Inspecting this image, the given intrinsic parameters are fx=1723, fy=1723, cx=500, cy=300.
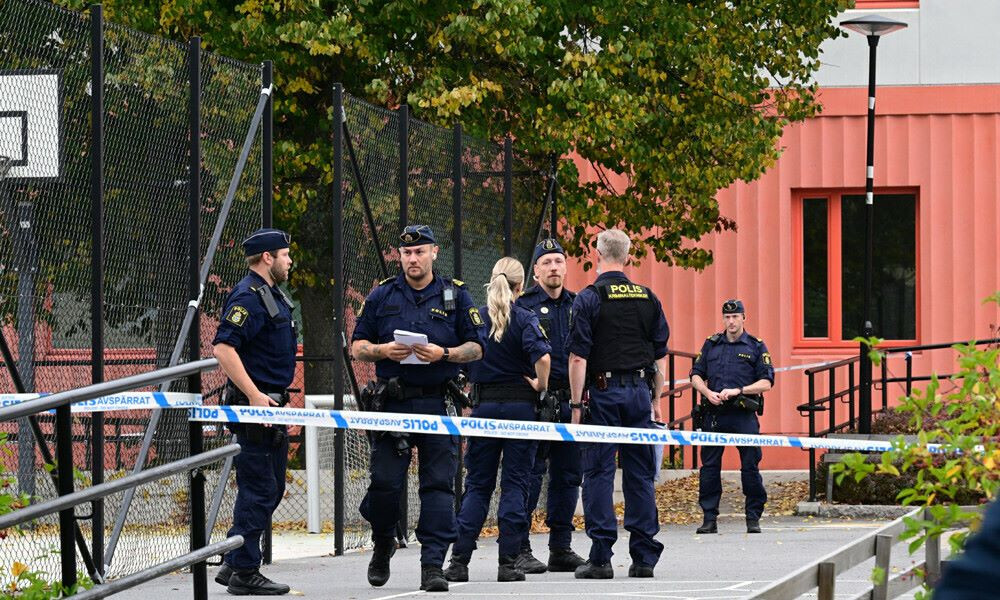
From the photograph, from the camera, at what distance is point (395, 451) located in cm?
928

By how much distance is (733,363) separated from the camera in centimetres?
1448

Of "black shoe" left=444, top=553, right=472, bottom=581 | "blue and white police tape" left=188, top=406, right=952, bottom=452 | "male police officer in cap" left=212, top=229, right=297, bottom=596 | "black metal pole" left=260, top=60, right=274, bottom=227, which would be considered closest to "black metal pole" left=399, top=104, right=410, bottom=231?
"black metal pole" left=260, top=60, right=274, bottom=227

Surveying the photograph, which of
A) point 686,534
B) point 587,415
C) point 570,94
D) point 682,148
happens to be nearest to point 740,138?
point 682,148

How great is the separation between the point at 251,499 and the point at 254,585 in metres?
0.46

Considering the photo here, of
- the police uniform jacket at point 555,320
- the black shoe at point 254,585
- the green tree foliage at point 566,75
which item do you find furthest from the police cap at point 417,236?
the green tree foliage at point 566,75

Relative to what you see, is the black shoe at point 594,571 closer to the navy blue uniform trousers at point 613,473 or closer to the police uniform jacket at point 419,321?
the navy blue uniform trousers at point 613,473

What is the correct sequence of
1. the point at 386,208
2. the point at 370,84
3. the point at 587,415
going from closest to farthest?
the point at 587,415 → the point at 386,208 → the point at 370,84

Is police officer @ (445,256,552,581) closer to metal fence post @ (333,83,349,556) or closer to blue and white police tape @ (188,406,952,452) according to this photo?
blue and white police tape @ (188,406,952,452)

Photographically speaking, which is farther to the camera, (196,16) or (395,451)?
(196,16)

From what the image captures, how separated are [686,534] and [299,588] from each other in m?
5.53

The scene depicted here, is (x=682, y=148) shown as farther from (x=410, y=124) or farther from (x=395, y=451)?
(x=395, y=451)

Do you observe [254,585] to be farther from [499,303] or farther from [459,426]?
[499,303]

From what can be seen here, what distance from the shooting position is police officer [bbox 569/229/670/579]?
10.1 m

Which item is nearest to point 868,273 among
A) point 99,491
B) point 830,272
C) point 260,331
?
point 830,272
